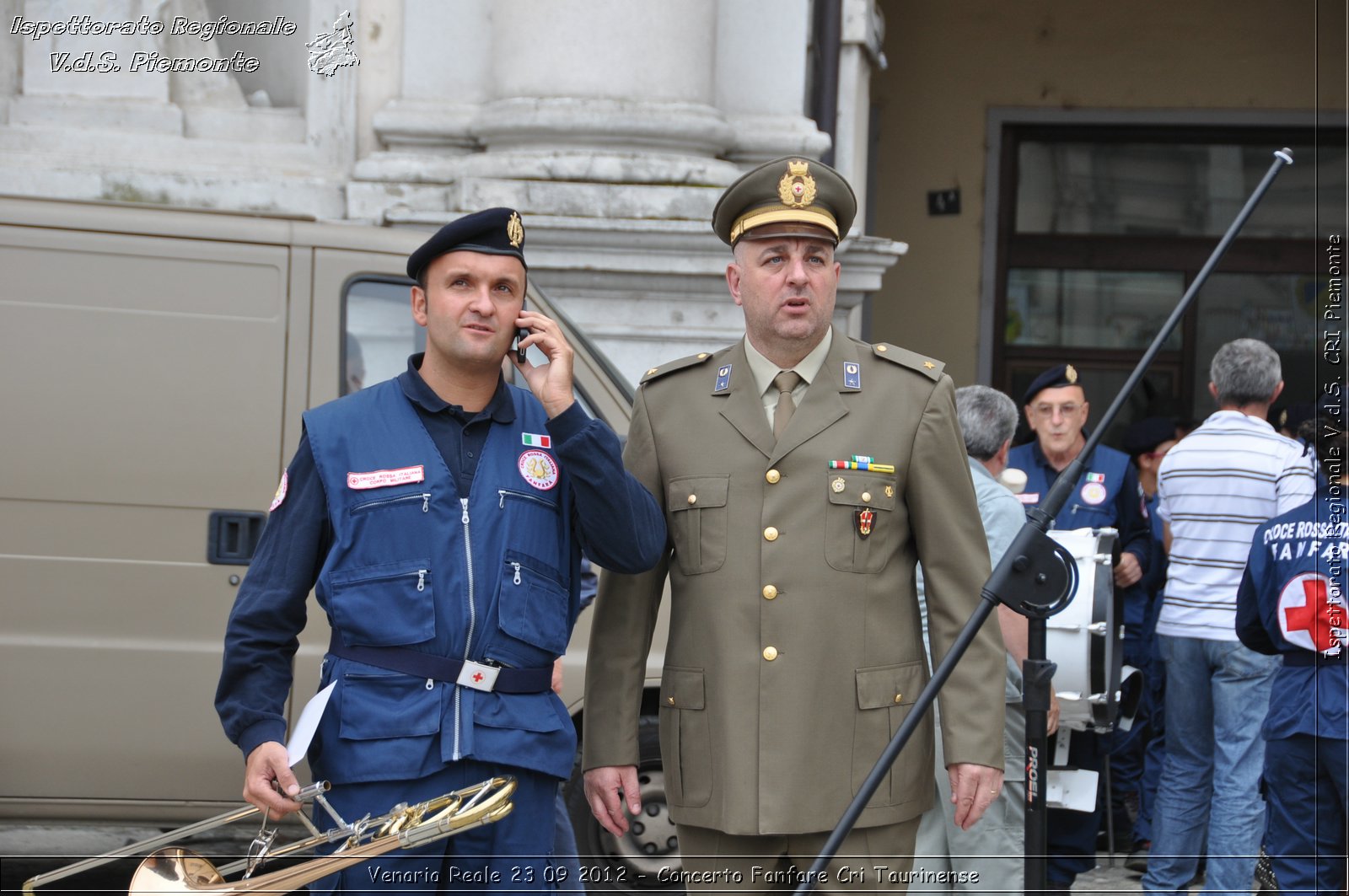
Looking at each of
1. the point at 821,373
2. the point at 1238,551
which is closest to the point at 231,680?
the point at 821,373

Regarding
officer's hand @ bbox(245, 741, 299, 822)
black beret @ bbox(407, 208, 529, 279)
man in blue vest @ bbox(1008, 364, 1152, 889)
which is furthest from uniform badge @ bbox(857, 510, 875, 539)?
man in blue vest @ bbox(1008, 364, 1152, 889)

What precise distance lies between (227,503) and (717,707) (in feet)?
7.60

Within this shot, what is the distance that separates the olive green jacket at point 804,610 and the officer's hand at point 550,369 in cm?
40

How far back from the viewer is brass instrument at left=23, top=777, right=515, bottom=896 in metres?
2.74

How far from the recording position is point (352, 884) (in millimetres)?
2836

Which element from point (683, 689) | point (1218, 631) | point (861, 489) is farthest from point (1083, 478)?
point (683, 689)

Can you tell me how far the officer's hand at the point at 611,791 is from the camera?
3188 mm

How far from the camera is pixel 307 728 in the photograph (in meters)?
2.79

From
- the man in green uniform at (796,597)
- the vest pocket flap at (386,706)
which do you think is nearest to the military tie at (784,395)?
the man in green uniform at (796,597)

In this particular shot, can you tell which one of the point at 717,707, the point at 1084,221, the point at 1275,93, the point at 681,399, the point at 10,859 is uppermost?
the point at 1275,93

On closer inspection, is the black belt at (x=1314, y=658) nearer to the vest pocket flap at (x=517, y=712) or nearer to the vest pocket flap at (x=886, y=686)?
the vest pocket flap at (x=886, y=686)

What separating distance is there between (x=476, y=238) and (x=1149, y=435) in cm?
586

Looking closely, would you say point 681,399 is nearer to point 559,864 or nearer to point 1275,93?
point 559,864

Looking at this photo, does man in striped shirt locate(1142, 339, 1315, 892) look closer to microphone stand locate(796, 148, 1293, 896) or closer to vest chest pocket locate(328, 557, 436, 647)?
microphone stand locate(796, 148, 1293, 896)
